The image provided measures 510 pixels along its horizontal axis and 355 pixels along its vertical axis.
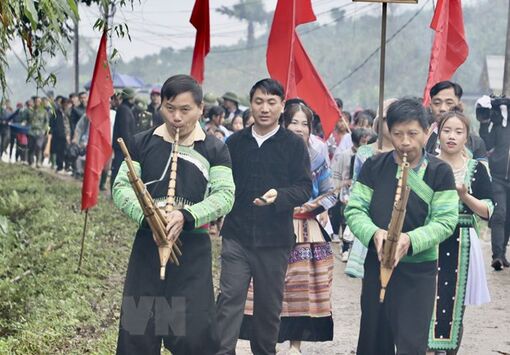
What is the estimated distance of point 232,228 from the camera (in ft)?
23.2

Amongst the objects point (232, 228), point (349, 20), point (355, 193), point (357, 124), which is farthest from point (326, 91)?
point (349, 20)

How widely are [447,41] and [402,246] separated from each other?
516 cm

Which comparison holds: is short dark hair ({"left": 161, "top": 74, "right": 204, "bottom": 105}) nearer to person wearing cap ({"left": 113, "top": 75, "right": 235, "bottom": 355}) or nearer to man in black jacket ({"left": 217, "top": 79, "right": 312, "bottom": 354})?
person wearing cap ({"left": 113, "top": 75, "right": 235, "bottom": 355})

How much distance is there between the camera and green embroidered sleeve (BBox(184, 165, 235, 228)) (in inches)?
226

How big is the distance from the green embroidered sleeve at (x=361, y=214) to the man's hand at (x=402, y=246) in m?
0.16

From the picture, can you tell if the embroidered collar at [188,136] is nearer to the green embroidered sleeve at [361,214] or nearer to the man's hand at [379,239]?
the green embroidered sleeve at [361,214]

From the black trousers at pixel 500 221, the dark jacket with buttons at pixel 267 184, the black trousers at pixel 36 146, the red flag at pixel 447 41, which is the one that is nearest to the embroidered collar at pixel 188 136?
the dark jacket with buttons at pixel 267 184

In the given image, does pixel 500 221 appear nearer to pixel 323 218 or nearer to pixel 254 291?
pixel 323 218

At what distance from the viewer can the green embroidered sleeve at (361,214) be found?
228 inches

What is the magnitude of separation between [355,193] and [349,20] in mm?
118573

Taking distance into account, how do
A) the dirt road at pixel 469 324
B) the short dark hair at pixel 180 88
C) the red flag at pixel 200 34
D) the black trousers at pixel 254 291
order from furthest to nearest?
the red flag at pixel 200 34 < the dirt road at pixel 469 324 < the black trousers at pixel 254 291 < the short dark hair at pixel 180 88

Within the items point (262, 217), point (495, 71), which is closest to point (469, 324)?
point (262, 217)

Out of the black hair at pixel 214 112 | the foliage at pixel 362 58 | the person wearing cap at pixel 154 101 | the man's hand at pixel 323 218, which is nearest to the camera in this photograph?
the man's hand at pixel 323 218

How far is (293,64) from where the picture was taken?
32.9 feet
